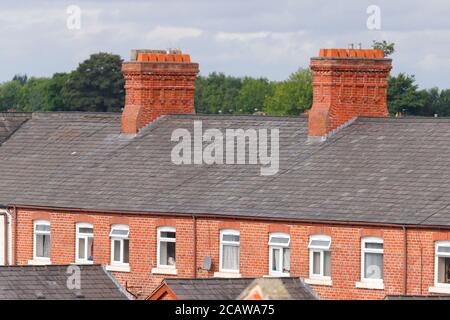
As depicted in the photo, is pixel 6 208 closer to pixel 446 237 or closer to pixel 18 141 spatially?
pixel 18 141

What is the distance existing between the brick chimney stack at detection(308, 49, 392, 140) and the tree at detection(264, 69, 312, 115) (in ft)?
A: 319

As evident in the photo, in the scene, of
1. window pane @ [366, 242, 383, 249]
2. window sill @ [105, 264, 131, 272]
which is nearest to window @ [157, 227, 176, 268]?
window sill @ [105, 264, 131, 272]

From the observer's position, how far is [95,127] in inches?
2766

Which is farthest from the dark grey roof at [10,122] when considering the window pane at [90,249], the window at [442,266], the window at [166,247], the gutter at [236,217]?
the window at [442,266]

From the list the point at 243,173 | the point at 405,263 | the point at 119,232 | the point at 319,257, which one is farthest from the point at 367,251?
the point at 119,232

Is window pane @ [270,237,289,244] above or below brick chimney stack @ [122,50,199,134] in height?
below

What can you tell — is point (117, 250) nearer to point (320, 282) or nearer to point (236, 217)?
point (236, 217)

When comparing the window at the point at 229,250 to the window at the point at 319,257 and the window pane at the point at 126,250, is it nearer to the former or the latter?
the window at the point at 319,257

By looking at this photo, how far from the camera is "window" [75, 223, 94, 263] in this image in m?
63.8

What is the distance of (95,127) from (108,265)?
28.1ft

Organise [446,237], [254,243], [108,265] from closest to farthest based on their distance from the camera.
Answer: [446,237] → [254,243] → [108,265]

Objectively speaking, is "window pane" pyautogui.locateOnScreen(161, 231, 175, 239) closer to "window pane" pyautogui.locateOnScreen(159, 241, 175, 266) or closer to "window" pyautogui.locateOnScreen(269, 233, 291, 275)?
"window pane" pyautogui.locateOnScreen(159, 241, 175, 266)
